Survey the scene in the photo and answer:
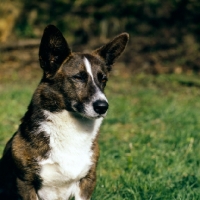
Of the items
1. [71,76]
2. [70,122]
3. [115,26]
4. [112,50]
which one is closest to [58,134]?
[70,122]

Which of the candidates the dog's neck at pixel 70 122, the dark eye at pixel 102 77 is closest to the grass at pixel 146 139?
the dog's neck at pixel 70 122

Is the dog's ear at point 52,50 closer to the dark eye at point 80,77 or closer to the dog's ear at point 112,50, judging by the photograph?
the dark eye at point 80,77

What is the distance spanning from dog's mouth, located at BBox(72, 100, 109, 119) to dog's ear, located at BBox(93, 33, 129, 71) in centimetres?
67

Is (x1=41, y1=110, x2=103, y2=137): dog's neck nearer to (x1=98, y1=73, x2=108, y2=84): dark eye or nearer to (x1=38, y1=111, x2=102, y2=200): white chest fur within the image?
(x1=38, y1=111, x2=102, y2=200): white chest fur

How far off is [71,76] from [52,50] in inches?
10.2

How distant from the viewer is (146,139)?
5.39 meters

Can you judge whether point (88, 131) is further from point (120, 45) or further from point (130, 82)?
point (130, 82)

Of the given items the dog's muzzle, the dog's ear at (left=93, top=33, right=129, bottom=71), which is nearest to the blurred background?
the dog's ear at (left=93, top=33, right=129, bottom=71)

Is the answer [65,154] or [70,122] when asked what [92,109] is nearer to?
[70,122]

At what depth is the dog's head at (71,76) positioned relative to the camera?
3.23 meters

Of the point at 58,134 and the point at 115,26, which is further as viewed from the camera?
the point at 115,26

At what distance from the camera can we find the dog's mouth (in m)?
3.19

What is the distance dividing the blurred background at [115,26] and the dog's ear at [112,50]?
713 centimetres

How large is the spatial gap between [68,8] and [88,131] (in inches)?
424
